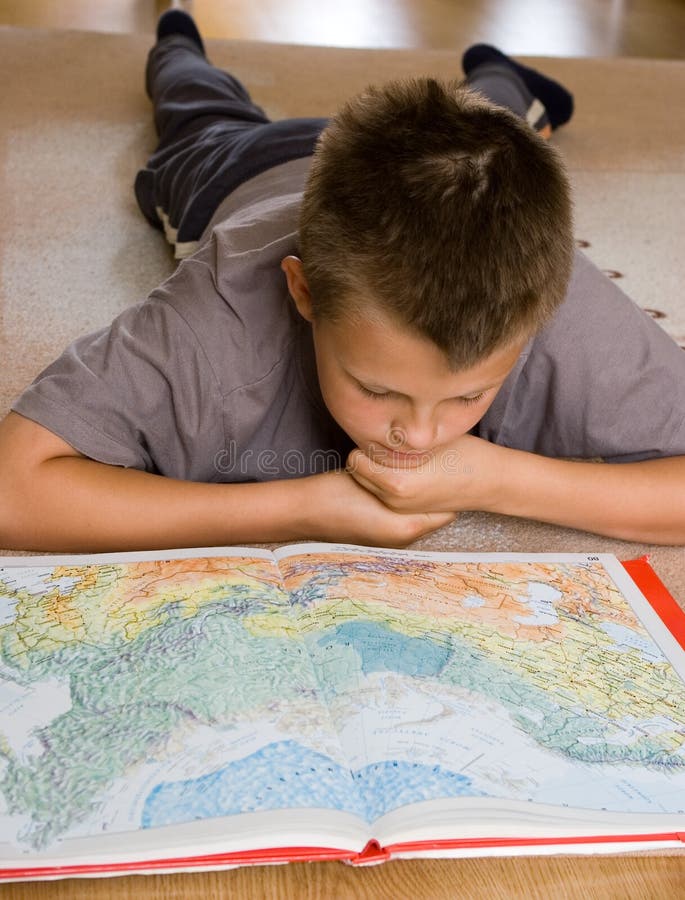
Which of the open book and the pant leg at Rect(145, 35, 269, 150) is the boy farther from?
the pant leg at Rect(145, 35, 269, 150)

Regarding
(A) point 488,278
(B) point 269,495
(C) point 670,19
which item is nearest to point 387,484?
(B) point 269,495

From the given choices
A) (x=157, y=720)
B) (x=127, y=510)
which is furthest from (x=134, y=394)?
(x=157, y=720)

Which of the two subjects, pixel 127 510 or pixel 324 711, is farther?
pixel 127 510

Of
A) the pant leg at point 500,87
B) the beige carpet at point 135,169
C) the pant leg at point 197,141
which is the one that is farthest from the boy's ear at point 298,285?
the pant leg at point 500,87

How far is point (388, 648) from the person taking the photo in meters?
0.61

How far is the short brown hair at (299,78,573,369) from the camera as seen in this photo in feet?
2.03

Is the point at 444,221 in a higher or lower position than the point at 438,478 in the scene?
higher

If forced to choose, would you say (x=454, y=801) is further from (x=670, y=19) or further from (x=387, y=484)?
(x=670, y=19)

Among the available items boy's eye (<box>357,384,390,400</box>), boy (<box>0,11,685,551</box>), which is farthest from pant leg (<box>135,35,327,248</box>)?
boy's eye (<box>357,384,390,400</box>)

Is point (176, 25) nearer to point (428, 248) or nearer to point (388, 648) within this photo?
point (428, 248)

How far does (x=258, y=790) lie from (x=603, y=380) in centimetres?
48

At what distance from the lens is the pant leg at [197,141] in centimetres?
120

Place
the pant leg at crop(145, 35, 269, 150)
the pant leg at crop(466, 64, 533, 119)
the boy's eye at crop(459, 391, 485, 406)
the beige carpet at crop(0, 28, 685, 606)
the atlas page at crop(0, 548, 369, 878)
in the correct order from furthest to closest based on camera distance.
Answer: the pant leg at crop(466, 64, 533, 119) < the pant leg at crop(145, 35, 269, 150) < the beige carpet at crop(0, 28, 685, 606) < the boy's eye at crop(459, 391, 485, 406) < the atlas page at crop(0, 548, 369, 878)

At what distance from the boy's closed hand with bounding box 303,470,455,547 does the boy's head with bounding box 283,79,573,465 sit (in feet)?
0.33
